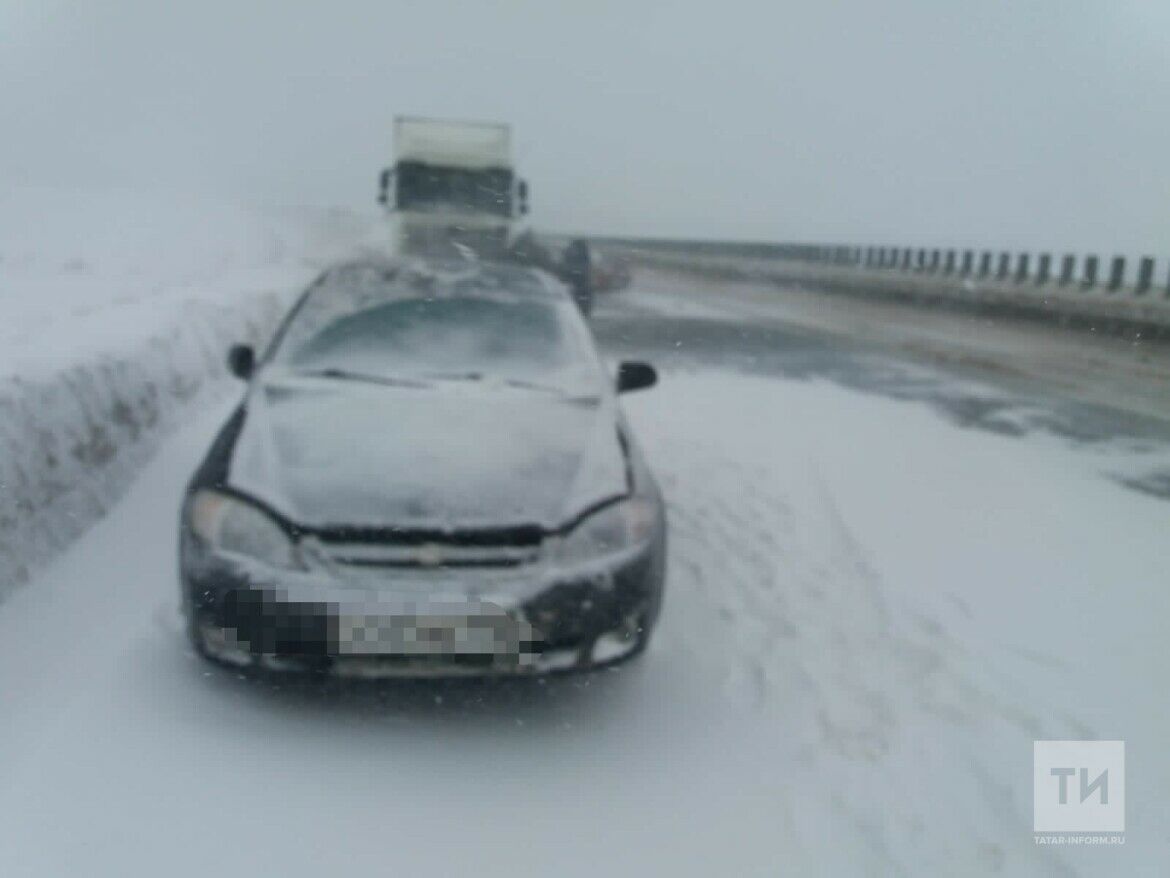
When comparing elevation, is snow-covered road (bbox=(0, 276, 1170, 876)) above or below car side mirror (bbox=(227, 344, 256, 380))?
below

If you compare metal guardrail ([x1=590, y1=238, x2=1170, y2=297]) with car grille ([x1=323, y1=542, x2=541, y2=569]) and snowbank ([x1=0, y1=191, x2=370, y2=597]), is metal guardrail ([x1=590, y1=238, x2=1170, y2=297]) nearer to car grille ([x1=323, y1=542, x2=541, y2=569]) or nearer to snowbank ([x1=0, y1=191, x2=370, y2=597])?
snowbank ([x1=0, y1=191, x2=370, y2=597])

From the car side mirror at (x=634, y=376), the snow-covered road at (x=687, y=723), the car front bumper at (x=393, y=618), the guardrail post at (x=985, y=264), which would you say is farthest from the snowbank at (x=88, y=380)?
the guardrail post at (x=985, y=264)

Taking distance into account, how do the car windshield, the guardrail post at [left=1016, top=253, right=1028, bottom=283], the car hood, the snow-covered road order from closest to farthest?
the snow-covered road → the car hood → the car windshield → the guardrail post at [left=1016, top=253, right=1028, bottom=283]

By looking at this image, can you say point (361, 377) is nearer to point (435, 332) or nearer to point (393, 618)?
point (435, 332)

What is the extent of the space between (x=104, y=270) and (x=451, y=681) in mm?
24126

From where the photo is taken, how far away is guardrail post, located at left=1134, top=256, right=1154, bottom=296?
66.9 ft

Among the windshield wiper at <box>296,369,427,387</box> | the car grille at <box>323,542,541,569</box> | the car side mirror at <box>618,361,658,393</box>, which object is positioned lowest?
the car grille at <box>323,542,541,569</box>

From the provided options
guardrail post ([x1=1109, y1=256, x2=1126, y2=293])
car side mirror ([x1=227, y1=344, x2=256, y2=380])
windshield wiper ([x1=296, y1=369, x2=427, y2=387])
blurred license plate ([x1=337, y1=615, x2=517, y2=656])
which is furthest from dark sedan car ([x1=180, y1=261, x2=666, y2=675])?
guardrail post ([x1=1109, y1=256, x2=1126, y2=293])

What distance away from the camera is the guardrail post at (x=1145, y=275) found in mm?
20406

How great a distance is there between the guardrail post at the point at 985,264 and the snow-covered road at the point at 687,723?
22348mm

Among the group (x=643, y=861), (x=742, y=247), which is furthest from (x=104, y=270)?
(x=742, y=247)

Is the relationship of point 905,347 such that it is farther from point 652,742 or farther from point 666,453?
point 652,742

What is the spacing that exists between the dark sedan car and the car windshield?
376 millimetres

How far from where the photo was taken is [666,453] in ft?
25.4
